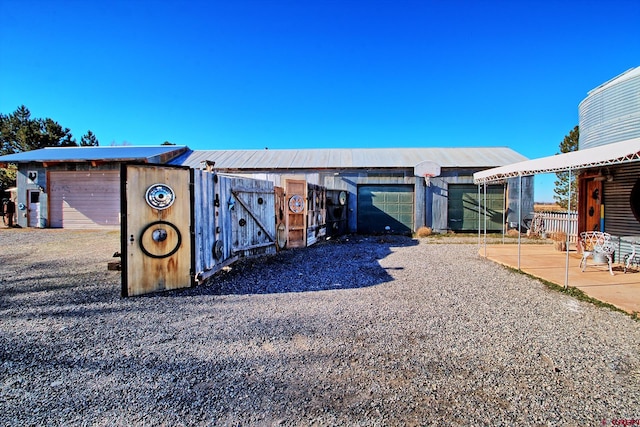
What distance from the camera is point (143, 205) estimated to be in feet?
16.6

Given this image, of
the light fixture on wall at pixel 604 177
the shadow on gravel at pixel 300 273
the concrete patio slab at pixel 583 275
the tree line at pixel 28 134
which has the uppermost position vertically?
the tree line at pixel 28 134

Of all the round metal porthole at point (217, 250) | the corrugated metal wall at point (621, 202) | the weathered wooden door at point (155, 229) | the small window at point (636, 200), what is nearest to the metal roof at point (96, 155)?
the round metal porthole at point (217, 250)

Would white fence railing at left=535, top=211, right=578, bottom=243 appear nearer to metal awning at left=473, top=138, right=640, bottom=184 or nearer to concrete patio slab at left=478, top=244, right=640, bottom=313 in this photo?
concrete patio slab at left=478, top=244, right=640, bottom=313

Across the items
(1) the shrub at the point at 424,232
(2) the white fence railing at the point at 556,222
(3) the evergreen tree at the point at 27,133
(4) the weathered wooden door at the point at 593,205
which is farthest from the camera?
(3) the evergreen tree at the point at 27,133

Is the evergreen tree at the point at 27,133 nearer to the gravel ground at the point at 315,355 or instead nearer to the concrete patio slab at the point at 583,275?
the gravel ground at the point at 315,355

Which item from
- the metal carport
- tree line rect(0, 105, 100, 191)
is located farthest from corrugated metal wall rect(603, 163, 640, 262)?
tree line rect(0, 105, 100, 191)

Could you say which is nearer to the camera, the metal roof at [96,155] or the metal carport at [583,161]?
the metal carport at [583,161]

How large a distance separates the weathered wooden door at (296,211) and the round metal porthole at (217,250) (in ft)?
12.5

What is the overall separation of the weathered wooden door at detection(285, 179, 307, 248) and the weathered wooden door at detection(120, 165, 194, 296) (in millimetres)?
4873

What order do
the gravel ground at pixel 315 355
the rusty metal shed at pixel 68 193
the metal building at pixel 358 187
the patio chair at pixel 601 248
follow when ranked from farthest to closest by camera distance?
the rusty metal shed at pixel 68 193
the metal building at pixel 358 187
the patio chair at pixel 601 248
the gravel ground at pixel 315 355

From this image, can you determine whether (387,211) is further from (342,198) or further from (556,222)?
(556,222)

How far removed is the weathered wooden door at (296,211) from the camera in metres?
10.1

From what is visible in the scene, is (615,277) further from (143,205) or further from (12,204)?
(12,204)

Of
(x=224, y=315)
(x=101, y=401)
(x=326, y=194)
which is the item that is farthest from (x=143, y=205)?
(x=326, y=194)
